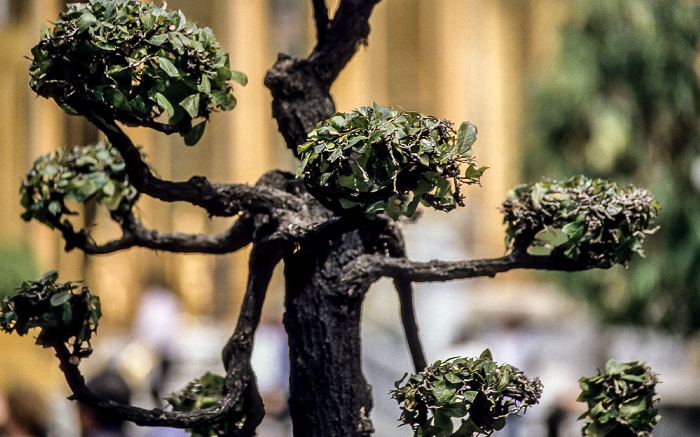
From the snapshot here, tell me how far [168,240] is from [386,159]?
27.0 inches

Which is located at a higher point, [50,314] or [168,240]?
[168,240]

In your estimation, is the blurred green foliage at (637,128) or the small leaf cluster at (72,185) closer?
the small leaf cluster at (72,185)

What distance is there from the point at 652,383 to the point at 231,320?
7948mm

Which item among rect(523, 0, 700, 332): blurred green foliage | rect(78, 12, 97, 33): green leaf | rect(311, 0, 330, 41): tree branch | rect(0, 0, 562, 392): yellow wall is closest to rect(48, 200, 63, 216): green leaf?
rect(78, 12, 97, 33): green leaf

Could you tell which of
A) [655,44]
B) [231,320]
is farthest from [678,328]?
[231,320]

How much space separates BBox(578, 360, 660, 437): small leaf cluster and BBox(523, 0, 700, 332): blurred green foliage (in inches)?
148

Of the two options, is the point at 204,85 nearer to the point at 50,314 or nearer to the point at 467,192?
→ the point at 50,314

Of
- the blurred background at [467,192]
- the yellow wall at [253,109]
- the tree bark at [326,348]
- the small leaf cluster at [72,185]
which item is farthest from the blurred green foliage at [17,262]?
the tree bark at [326,348]

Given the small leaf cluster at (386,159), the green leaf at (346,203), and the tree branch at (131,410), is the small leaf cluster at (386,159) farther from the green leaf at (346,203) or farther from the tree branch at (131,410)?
the tree branch at (131,410)

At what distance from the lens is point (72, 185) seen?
6.13 feet

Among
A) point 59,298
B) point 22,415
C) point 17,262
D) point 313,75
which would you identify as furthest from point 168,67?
point 17,262

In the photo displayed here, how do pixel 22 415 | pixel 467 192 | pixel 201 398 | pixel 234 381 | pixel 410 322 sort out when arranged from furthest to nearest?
pixel 467 192
pixel 22 415
pixel 201 398
pixel 410 322
pixel 234 381

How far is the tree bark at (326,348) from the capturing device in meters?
1.60

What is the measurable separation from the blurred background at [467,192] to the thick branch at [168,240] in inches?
3.8
